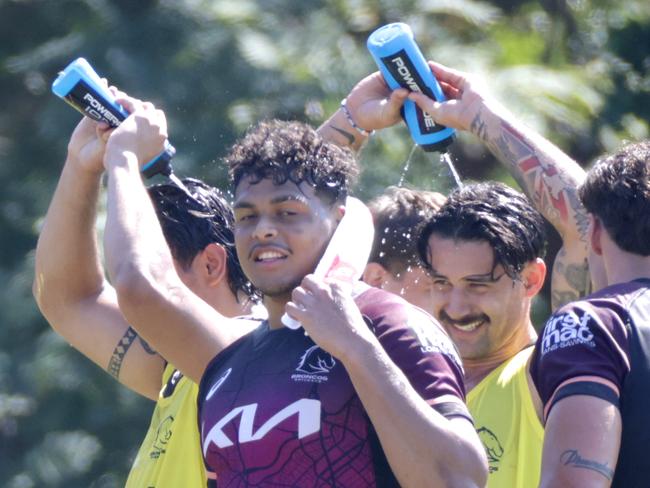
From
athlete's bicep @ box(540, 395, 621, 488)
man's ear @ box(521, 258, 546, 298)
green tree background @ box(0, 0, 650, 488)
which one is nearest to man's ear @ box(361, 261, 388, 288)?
man's ear @ box(521, 258, 546, 298)

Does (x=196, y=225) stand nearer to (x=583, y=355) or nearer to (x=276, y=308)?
(x=276, y=308)

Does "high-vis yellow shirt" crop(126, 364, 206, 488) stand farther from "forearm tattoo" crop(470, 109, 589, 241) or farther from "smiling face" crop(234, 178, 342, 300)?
"forearm tattoo" crop(470, 109, 589, 241)

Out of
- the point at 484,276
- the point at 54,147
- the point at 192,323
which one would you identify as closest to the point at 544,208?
the point at 484,276

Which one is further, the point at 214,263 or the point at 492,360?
the point at 214,263

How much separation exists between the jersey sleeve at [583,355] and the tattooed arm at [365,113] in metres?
1.21

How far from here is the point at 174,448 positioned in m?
3.90

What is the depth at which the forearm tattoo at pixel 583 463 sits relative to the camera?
3088mm

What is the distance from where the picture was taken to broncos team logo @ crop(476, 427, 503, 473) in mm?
3758

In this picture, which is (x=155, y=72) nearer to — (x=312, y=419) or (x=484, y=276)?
(x=484, y=276)

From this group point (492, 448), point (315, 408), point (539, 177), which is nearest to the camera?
point (315, 408)

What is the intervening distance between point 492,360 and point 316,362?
2.92 feet

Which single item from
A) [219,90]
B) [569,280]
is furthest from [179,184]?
[219,90]

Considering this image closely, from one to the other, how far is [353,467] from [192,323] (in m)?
0.69

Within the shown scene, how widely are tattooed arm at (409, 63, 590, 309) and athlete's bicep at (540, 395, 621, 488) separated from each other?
1.07 meters
